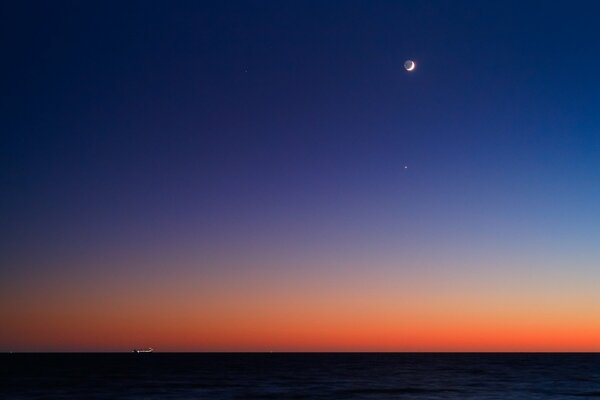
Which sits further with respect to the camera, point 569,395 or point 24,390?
point 24,390

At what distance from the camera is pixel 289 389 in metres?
62.9

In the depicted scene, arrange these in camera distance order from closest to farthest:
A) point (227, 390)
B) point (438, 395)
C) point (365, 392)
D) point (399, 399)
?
point (399, 399) < point (438, 395) < point (365, 392) < point (227, 390)

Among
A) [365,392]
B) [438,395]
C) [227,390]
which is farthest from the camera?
[227,390]

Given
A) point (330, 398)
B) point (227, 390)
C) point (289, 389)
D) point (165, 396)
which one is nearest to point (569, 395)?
point (330, 398)

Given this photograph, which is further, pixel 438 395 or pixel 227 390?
pixel 227 390

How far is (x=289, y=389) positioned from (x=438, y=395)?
17.1m

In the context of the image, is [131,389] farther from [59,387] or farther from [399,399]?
[399,399]

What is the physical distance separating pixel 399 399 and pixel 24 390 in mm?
38893

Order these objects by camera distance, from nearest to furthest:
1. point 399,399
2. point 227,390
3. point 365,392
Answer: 1. point 399,399
2. point 365,392
3. point 227,390

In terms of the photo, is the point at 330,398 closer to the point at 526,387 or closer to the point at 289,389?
the point at 289,389

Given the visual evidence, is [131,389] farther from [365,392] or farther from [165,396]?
[365,392]

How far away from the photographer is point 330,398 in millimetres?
52344

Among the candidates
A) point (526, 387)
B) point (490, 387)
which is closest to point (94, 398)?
point (490, 387)

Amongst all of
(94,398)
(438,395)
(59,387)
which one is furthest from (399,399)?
(59,387)
